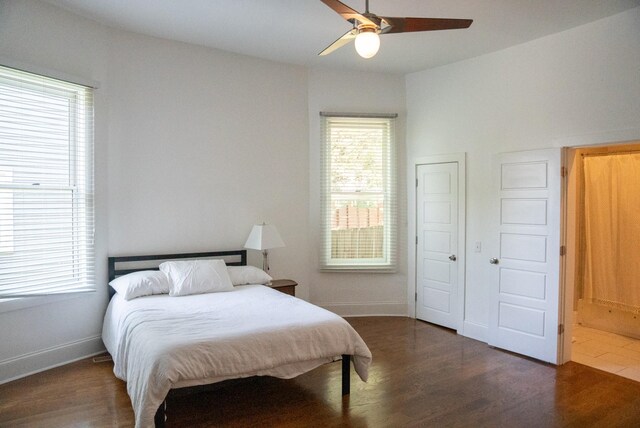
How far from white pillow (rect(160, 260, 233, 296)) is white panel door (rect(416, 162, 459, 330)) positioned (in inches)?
96.3

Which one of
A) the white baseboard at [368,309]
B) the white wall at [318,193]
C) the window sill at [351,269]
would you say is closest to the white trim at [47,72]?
the white wall at [318,193]

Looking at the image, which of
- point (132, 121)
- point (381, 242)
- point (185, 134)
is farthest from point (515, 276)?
point (132, 121)

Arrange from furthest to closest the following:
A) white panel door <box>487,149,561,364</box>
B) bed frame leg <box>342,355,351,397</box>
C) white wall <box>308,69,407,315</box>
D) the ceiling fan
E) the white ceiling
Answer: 1. white wall <box>308,69,407,315</box>
2. white panel door <box>487,149,561,364</box>
3. the white ceiling
4. bed frame leg <box>342,355,351,397</box>
5. the ceiling fan

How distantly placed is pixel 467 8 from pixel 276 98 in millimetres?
2418

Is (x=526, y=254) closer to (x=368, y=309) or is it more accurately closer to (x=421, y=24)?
(x=368, y=309)

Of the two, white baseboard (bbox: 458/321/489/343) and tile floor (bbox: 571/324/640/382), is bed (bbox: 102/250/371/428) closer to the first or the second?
white baseboard (bbox: 458/321/489/343)

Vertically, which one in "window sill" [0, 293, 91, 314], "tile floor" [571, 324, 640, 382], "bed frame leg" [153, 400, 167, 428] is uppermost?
"window sill" [0, 293, 91, 314]

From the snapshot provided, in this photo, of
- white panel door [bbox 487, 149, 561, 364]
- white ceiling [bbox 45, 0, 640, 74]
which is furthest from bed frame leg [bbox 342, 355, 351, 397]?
white ceiling [bbox 45, 0, 640, 74]

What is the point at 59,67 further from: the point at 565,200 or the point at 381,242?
the point at 565,200

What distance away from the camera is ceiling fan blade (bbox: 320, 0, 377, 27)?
2.48 metres

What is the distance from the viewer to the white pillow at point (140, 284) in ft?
12.5

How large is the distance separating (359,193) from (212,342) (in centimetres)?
316

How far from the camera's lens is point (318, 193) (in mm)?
5434

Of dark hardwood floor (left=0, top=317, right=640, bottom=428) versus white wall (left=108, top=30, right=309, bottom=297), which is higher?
white wall (left=108, top=30, right=309, bottom=297)
